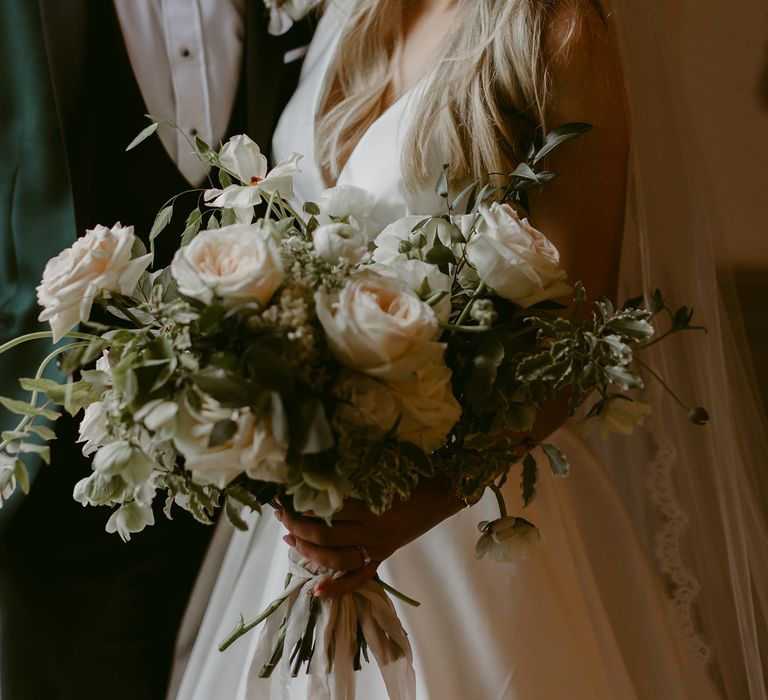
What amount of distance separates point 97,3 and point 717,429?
1142mm

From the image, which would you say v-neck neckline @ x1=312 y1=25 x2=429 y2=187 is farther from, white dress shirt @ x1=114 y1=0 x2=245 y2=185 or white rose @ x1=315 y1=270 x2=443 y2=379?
white rose @ x1=315 y1=270 x2=443 y2=379

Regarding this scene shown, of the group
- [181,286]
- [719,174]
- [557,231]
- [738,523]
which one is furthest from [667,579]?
[181,286]

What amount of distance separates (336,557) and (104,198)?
791 mm

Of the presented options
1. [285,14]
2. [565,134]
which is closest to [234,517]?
[565,134]

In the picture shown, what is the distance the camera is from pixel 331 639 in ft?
2.79

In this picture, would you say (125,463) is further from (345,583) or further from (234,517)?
(345,583)

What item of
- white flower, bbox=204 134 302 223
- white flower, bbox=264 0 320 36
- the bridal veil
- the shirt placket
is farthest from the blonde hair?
the shirt placket

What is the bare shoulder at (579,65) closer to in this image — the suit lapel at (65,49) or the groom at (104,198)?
the groom at (104,198)

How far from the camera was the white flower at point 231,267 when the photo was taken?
627 millimetres

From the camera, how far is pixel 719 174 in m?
1.52

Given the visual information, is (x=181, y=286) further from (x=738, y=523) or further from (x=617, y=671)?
(x=738, y=523)

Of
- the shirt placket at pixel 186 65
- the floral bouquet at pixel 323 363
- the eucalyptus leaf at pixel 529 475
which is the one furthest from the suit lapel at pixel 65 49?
the eucalyptus leaf at pixel 529 475

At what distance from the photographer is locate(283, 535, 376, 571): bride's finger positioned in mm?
861

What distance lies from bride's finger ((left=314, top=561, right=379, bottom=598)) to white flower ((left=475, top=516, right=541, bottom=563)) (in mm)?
135
